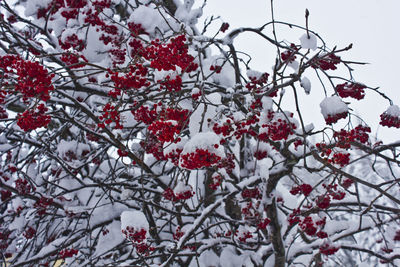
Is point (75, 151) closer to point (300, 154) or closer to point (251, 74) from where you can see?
point (251, 74)

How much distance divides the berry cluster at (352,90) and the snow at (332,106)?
17.7 inches

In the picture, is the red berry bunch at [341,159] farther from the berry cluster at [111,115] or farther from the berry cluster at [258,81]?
the berry cluster at [111,115]

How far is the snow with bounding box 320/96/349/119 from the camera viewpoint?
2162mm

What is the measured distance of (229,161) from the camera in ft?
9.37

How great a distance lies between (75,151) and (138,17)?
6.80ft

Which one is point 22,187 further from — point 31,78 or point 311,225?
point 311,225

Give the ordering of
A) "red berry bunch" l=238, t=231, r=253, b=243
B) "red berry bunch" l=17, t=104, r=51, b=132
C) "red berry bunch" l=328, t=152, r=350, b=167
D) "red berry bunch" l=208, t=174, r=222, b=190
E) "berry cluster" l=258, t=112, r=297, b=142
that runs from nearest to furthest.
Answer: "red berry bunch" l=17, t=104, r=51, b=132 < "berry cluster" l=258, t=112, r=297, b=142 < "red berry bunch" l=328, t=152, r=350, b=167 < "red berry bunch" l=208, t=174, r=222, b=190 < "red berry bunch" l=238, t=231, r=253, b=243

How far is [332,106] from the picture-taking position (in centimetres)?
220

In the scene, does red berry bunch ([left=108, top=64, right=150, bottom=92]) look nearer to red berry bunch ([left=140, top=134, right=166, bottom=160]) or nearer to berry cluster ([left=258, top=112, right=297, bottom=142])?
red berry bunch ([left=140, top=134, right=166, bottom=160])

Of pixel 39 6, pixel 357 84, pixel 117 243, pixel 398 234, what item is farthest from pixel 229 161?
pixel 398 234

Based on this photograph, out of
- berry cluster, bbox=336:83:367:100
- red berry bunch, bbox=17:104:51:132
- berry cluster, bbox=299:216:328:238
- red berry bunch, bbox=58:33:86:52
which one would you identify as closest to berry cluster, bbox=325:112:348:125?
berry cluster, bbox=336:83:367:100

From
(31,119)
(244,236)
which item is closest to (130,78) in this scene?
(31,119)

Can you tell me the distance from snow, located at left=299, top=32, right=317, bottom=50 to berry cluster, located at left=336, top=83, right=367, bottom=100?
1.56ft

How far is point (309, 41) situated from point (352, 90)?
23.0 inches
